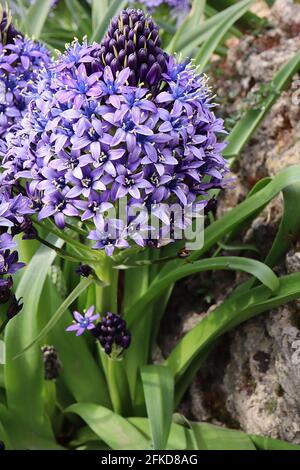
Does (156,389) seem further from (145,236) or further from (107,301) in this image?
(145,236)

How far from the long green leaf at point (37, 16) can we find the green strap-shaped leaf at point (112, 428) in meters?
2.19

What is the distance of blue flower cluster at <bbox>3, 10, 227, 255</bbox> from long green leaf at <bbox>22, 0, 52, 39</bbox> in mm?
1557

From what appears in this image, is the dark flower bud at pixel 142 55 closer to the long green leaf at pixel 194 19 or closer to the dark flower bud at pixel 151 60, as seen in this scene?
the dark flower bud at pixel 151 60

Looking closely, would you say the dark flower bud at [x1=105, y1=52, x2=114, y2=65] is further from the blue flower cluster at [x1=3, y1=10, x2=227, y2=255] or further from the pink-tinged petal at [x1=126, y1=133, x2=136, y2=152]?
the pink-tinged petal at [x1=126, y1=133, x2=136, y2=152]

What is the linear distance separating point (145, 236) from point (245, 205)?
73 cm

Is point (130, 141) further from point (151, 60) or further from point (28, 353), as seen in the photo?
point (28, 353)

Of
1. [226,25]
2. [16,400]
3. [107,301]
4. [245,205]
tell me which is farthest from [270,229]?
[16,400]

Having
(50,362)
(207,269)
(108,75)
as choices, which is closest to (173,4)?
(207,269)

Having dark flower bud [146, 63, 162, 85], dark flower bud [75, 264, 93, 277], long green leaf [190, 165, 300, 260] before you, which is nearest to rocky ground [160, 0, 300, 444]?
long green leaf [190, 165, 300, 260]

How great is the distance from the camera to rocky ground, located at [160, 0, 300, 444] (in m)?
2.54

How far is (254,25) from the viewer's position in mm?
3980

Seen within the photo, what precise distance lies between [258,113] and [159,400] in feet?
5.23

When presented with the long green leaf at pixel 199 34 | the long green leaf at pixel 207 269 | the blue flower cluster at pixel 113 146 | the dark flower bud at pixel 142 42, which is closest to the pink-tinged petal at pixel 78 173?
the blue flower cluster at pixel 113 146

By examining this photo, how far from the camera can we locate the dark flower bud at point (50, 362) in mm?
2488
